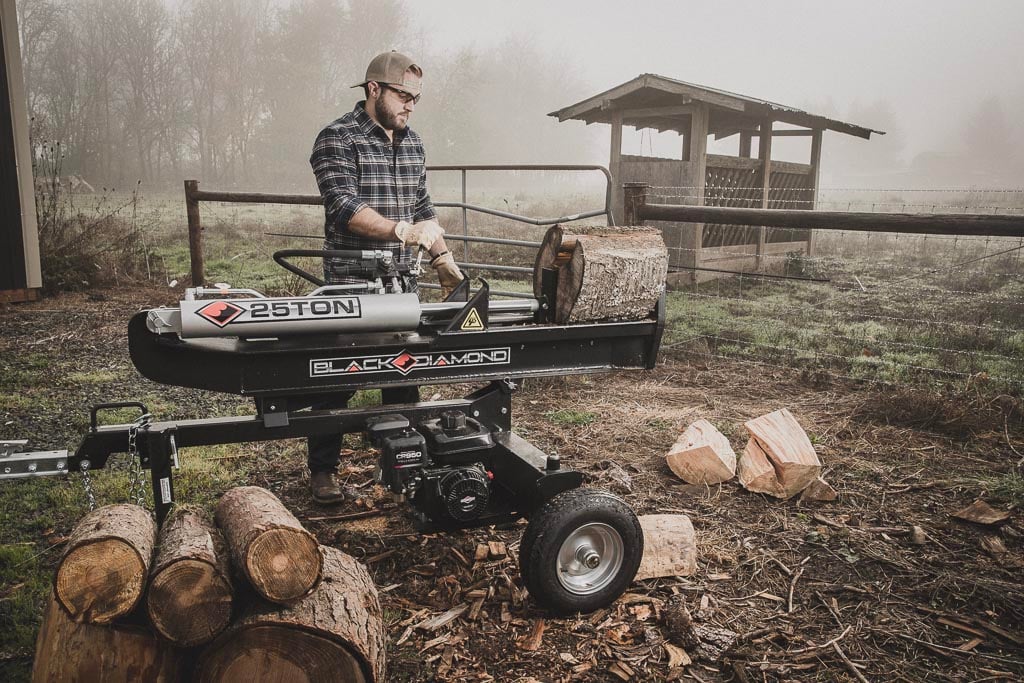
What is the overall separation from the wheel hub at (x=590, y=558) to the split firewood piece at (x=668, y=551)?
0.26m

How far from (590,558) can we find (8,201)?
Result: 9176 millimetres

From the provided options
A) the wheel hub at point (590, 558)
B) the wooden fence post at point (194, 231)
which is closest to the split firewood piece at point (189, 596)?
the wheel hub at point (590, 558)

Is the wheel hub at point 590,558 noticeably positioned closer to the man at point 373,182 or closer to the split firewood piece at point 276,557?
the split firewood piece at point 276,557

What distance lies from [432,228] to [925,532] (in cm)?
288

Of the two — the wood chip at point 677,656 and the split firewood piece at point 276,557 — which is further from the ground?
the split firewood piece at point 276,557

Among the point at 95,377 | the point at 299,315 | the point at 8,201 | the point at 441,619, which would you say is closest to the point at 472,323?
the point at 299,315

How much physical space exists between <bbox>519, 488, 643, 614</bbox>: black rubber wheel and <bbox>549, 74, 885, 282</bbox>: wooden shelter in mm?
7389

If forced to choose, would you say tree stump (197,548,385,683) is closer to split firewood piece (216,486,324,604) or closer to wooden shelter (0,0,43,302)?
split firewood piece (216,486,324,604)

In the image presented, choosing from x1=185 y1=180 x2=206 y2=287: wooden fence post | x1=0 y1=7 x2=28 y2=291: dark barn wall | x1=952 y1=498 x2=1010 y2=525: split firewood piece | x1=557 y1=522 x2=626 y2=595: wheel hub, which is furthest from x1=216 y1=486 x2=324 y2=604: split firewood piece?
x1=0 y1=7 x2=28 y2=291: dark barn wall

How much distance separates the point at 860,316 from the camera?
8445mm

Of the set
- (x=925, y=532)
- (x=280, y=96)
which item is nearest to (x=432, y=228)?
(x=925, y=532)

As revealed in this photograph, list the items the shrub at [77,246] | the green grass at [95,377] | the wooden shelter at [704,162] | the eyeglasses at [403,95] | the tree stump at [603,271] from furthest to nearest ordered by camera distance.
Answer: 1. the wooden shelter at [704,162]
2. the shrub at [77,246]
3. the green grass at [95,377]
4. the eyeglasses at [403,95]
5. the tree stump at [603,271]

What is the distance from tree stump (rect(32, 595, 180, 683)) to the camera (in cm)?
205

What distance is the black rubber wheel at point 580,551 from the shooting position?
109 inches
